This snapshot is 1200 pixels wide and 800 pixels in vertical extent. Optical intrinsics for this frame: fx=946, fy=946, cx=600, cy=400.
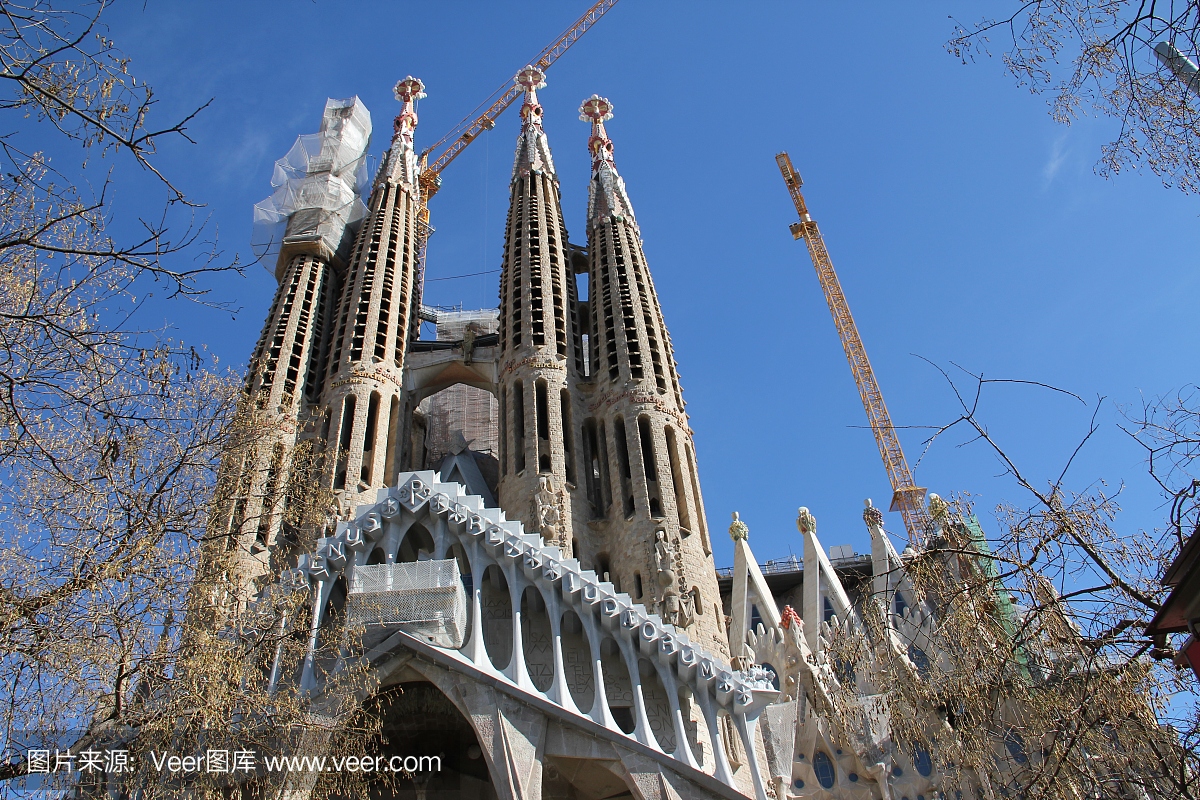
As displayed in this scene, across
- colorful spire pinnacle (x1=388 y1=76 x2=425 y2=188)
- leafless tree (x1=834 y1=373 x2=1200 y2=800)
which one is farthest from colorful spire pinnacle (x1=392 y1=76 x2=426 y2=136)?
leafless tree (x1=834 y1=373 x2=1200 y2=800)

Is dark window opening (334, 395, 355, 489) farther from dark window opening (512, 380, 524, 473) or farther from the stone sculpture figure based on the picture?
the stone sculpture figure

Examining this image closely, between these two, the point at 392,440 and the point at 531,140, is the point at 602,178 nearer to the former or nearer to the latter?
the point at 531,140

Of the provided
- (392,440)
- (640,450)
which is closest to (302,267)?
(392,440)

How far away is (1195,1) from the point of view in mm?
4141

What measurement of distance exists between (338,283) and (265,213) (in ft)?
11.2

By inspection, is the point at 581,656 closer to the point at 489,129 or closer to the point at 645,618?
the point at 645,618

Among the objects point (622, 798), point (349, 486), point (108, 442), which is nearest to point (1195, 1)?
point (108, 442)

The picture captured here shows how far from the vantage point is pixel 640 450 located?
24.0 meters

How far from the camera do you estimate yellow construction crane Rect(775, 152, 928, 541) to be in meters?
42.8

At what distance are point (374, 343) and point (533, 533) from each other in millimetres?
9651

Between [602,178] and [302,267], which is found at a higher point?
[602,178]

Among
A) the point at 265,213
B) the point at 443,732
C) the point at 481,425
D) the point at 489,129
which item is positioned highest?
the point at 489,129

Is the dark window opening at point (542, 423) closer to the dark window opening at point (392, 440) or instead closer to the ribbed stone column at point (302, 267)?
the dark window opening at point (392, 440)

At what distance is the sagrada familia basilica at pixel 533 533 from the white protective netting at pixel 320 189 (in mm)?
114
